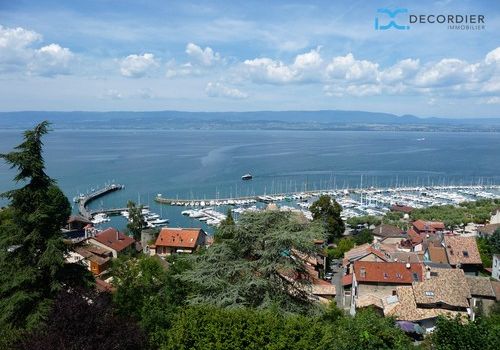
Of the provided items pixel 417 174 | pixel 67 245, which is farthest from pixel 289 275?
pixel 417 174

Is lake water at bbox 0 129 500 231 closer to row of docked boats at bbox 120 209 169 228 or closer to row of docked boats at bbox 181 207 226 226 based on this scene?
row of docked boats at bbox 181 207 226 226

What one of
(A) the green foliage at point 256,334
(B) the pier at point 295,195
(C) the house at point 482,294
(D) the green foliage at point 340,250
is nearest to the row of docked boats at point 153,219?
(B) the pier at point 295,195

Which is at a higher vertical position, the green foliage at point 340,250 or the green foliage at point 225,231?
the green foliage at point 225,231

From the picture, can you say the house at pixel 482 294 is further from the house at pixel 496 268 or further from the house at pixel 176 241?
the house at pixel 176 241

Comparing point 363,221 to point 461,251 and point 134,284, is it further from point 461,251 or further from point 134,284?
point 134,284

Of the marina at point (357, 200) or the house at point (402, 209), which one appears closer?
the house at point (402, 209)

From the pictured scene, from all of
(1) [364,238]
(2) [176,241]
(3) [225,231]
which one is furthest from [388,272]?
(2) [176,241]
